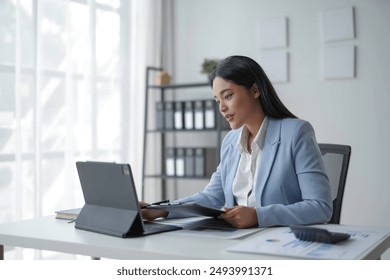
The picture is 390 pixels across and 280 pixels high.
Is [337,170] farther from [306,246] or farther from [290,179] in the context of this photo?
[306,246]

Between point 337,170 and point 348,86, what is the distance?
176 centimetres

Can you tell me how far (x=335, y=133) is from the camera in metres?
3.81

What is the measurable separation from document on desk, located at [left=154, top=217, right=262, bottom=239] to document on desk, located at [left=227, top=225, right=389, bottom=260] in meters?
0.06

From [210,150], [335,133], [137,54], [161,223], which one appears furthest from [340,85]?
[161,223]

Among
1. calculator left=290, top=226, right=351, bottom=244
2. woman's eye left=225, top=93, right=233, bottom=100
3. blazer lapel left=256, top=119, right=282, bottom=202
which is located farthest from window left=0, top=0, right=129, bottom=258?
calculator left=290, top=226, right=351, bottom=244

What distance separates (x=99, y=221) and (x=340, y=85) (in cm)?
272

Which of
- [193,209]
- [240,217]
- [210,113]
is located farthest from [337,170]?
[210,113]

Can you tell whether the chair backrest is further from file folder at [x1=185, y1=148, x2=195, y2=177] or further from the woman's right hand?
file folder at [x1=185, y1=148, x2=195, y2=177]

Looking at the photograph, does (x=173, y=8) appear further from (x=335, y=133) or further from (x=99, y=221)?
(x=99, y=221)

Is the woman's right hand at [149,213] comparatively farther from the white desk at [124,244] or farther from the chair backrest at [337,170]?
the chair backrest at [337,170]

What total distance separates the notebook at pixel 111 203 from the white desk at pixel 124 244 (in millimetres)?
34

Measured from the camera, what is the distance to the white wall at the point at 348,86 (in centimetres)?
363

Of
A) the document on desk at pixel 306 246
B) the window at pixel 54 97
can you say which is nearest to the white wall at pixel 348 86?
the window at pixel 54 97
